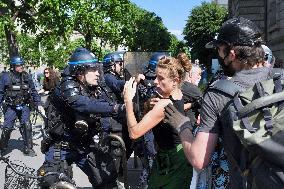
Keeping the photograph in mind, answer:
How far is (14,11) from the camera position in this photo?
57.9ft

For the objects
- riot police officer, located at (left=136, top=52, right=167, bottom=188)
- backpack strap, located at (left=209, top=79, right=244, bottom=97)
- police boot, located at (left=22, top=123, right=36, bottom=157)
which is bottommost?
police boot, located at (left=22, top=123, right=36, bottom=157)

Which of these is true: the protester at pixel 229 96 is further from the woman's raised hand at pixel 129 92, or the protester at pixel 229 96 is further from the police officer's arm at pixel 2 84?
the police officer's arm at pixel 2 84

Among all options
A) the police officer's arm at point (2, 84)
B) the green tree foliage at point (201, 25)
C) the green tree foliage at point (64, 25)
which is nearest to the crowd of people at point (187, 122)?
the police officer's arm at point (2, 84)

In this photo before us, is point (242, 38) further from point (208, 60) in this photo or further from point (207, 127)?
point (208, 60)

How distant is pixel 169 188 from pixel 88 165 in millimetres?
1214

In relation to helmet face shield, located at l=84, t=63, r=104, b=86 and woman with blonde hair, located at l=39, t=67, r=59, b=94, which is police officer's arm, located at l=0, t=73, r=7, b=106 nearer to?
woman with blonde hair, located at l=39, t=67, r=59, b=94

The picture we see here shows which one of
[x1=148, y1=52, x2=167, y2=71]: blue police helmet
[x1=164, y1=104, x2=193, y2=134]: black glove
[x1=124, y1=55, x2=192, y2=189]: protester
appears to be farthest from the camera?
[x1=148, y1=52, x2=167, y2=71]: blue police helmet

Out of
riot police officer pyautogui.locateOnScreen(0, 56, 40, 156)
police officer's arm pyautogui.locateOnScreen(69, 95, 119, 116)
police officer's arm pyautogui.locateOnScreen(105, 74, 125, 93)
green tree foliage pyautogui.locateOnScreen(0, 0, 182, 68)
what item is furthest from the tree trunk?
police officer's arm pyautogui.locateOnScreen(69, 95, 119, 116)

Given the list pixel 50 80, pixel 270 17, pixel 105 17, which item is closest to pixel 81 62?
pixel 50 80

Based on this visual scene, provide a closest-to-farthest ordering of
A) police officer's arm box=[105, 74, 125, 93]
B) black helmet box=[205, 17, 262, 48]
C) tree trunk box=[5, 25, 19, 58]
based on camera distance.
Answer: black helmet box=[205, 17, 262, 48]
police officer's arm box=[105, 74, 125, 93]
tree trunk box=[5, 25, 19, 58]

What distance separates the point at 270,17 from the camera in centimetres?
1920

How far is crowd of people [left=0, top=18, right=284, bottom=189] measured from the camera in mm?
2039

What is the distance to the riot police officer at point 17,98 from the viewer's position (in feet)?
29.7

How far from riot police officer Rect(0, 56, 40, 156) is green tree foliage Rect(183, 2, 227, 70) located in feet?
124
